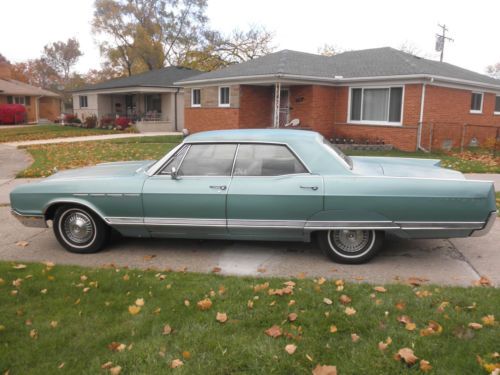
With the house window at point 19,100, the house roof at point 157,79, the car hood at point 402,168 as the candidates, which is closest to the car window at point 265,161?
the car hood at point 402,168

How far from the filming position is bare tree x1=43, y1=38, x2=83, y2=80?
71562 millimetres

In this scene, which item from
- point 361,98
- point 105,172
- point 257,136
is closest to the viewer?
point 257,136

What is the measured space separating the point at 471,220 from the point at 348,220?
49.1 inches

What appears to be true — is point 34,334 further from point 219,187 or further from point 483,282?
point 483,282

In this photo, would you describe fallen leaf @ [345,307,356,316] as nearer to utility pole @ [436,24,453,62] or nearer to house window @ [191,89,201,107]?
house window @ [191,89,201,107]

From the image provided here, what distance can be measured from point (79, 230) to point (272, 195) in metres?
2.42

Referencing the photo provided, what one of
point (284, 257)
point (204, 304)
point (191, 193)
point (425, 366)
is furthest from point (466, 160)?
point (425, 366)

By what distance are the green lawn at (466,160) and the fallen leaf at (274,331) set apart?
9.82 metres

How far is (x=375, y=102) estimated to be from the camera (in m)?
18.7

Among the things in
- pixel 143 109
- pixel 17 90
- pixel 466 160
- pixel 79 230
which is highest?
pixel 17 90

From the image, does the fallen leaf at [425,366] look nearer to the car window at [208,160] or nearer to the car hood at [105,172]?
the car window at [208,160]

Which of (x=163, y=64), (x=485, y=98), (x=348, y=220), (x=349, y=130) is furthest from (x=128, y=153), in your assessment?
(x=163, y=64)

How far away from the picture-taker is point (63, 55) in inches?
2847

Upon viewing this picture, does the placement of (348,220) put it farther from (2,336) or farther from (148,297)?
(2,336)
